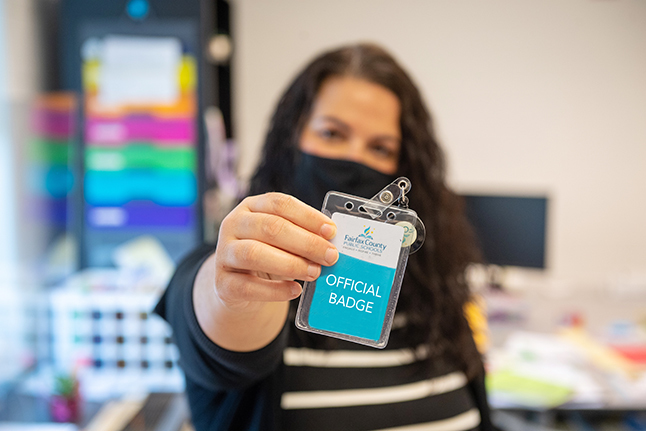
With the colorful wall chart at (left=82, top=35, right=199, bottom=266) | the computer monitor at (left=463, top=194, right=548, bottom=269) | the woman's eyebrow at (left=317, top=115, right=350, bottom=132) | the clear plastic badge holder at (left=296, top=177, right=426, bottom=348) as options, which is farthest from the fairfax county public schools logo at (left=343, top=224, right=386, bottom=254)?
the computer monitor at (left=463, top=194, right=548, bottom=269)

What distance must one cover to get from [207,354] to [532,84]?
281 centimetres

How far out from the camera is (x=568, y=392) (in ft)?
4.33

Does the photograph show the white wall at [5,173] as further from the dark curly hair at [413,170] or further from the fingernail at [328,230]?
A: the fingernail at [328,230]

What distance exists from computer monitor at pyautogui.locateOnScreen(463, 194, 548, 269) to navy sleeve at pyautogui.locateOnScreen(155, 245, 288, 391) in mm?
1652

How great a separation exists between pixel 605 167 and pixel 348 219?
2978 millimetres

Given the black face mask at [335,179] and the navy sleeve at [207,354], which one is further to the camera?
the black face mask at [335,179]

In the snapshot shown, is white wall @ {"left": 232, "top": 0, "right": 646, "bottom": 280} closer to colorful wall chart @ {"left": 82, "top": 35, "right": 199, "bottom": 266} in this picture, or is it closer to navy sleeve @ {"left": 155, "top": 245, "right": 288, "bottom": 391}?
colorful wall chart @ {"left": 82, "top": 35, "right": 199, "bottom": 266}

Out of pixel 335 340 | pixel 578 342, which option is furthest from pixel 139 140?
pixel 578 342

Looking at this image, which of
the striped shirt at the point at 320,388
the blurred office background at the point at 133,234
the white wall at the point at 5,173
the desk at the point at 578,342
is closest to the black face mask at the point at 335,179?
the striped shirt at the point at 320,388

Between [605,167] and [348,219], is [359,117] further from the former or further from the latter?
[605,167]

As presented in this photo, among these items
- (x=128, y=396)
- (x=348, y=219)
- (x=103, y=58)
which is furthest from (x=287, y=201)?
(x=103, y=58)

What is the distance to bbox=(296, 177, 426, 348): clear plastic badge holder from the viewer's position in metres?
0.44

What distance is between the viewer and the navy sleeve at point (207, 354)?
606 mm

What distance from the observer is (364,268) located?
0.44 metres
